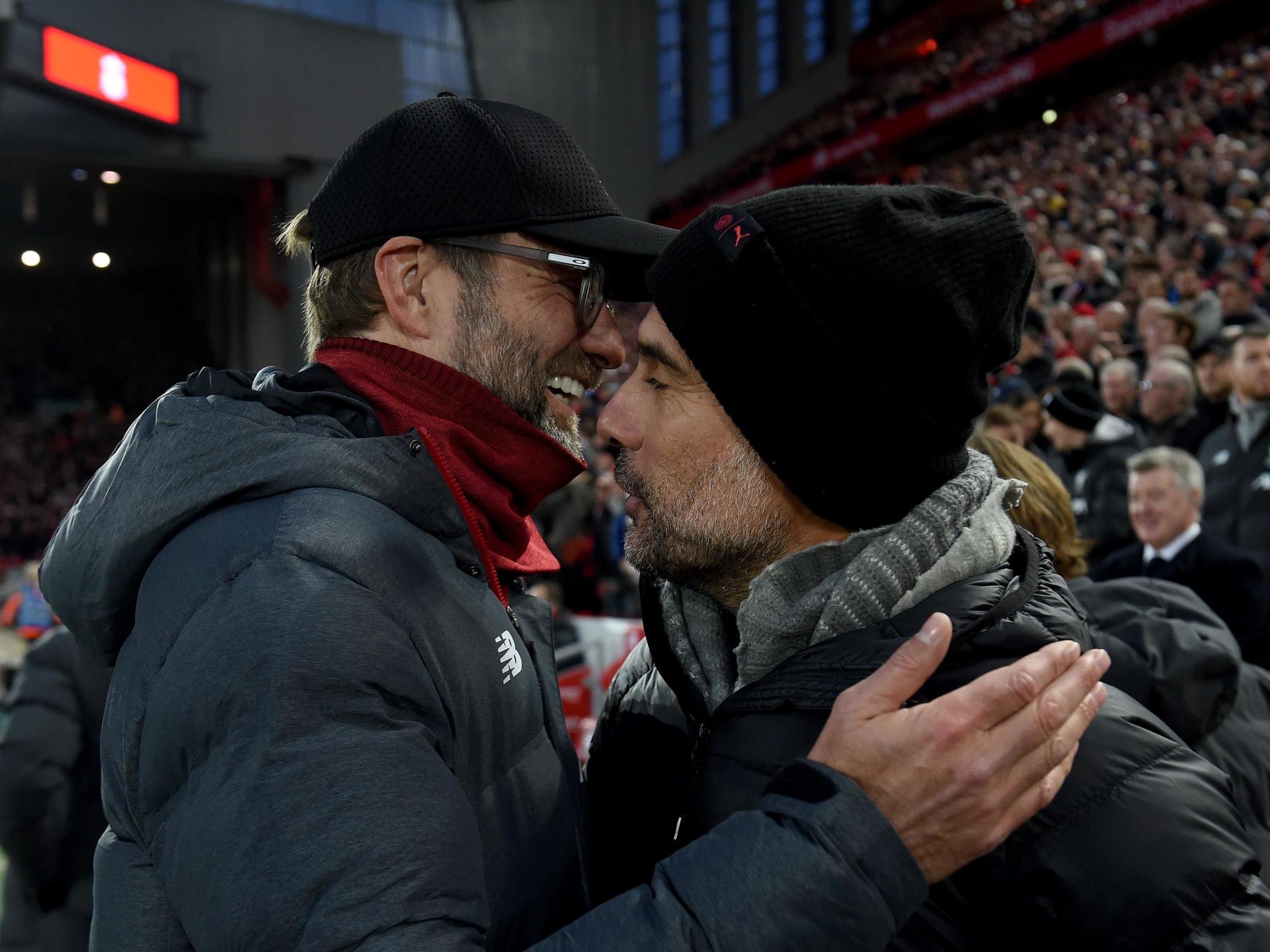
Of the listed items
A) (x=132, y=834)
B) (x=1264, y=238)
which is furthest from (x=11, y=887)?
(x=1264, y=238)

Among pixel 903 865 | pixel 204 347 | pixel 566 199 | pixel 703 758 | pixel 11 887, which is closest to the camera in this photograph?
pixel 903 865

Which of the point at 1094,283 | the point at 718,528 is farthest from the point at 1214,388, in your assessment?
the point at 718,528

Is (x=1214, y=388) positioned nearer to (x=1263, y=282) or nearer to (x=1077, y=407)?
(x=1077, y=407)

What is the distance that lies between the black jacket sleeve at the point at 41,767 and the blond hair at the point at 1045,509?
2.51 meters

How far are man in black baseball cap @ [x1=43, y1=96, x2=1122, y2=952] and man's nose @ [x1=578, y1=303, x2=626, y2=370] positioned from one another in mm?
89

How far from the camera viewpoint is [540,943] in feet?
3.23

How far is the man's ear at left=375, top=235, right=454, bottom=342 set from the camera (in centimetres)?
156

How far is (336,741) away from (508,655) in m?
0.36

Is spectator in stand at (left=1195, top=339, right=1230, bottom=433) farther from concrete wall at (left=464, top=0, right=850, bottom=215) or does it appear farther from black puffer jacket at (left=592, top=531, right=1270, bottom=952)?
concrete wall at (left=464, top=0, right=850, bottom=215)

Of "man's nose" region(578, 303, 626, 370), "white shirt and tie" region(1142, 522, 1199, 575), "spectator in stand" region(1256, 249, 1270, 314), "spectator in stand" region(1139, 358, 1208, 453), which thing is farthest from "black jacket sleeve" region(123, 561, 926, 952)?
"spectator in stand" region(1256, 249, 1270, 314)

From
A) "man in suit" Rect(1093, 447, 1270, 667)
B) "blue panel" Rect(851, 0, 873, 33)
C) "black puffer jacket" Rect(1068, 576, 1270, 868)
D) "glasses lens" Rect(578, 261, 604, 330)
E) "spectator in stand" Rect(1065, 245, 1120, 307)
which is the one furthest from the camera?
"blue panel" Rect(851, 0, 873, 33)

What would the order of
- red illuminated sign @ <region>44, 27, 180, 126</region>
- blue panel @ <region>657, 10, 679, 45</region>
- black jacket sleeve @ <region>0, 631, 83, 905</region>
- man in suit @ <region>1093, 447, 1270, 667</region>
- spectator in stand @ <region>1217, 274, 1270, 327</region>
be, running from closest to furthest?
black jacket sleeve @ <region>0, 631, 83, 905</region>
man in suit @ <region>1093, 447, 1270, 667</region>
spectator in stand @ <region>1217, 274, 1270, 327</region>
red illuminated sign @ <region>44, 27, 180, 126</region>
blue panel @ <region>657, 10, 679, 45</region>

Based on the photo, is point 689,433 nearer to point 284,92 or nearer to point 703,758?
point 703,758

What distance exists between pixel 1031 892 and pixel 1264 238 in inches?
387
